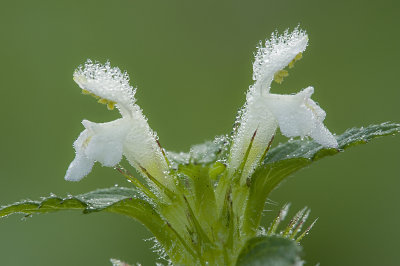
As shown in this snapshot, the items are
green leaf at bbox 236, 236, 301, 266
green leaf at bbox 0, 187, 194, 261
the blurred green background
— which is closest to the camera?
green leaf at bbox 236, 236, 301, 266

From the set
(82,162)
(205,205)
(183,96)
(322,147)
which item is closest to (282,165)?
(322,147)

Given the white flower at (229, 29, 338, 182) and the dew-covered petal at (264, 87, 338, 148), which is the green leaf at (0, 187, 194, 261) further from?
the dew-covered petal at (264, 87, 338, 148)

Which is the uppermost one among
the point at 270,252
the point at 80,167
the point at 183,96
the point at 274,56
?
the point at 183,96

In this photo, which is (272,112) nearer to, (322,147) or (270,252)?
(322,147)

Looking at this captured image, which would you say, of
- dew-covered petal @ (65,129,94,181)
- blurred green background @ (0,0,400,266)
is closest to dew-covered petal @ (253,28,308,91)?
dew-covered petal @ (65,129,94,181)

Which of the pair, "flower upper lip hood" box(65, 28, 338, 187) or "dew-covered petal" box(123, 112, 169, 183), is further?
"dew-covered petal" box(123, 112, 169, 183)

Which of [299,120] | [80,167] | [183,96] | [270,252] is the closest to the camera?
[270,252]
